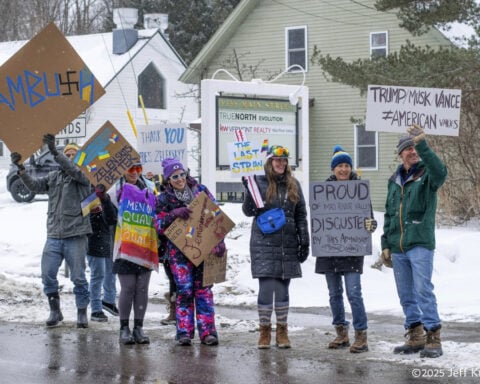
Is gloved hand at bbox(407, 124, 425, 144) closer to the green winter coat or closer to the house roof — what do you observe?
the green winter coat

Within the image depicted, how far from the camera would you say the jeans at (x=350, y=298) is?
9172mm

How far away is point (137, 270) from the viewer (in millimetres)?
9953

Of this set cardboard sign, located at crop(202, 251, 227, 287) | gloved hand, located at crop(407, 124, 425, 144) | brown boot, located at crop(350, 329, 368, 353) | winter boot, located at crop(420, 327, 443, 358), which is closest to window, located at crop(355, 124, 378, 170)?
cardboard sign, located at crop(202, 251, 227, 287)

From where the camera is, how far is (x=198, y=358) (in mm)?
8867

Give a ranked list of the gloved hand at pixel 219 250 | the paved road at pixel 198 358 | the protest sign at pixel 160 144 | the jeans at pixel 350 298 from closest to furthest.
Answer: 1. the paved road at pixel 198 358
2. the jeans at pixel 350 298
3. the gloved hand at pixel 219 250
4. the protest sign at pixel 160 144

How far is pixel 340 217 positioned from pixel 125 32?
35189mm

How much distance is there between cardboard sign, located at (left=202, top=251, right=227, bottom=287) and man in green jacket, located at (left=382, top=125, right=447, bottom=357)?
1736 millimetres

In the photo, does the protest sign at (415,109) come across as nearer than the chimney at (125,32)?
Yes

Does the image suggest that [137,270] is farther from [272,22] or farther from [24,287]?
[272,22]

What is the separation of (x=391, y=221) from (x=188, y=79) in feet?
82.9

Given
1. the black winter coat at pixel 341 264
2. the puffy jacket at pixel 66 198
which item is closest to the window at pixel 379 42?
the puffy jacket at pixel 66 198

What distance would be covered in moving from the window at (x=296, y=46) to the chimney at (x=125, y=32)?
12.4 metres

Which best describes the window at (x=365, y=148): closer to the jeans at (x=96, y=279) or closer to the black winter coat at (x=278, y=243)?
the jeans at (x=96, y=279)

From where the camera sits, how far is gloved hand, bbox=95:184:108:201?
34.5ft
